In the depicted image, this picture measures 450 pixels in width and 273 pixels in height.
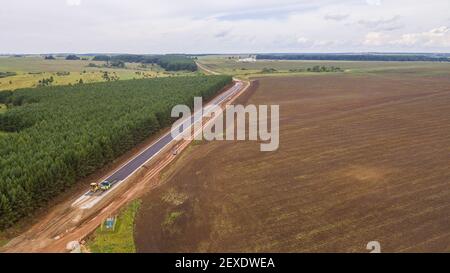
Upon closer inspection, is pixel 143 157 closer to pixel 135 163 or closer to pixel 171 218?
pixel 135 163

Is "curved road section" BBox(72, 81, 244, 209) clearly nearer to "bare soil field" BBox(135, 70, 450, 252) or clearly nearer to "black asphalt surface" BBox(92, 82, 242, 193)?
"black asphalt surface" BBox(92, 82, 242, 193)

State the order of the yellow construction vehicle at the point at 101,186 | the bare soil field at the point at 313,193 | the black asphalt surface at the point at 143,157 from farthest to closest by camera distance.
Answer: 1. the black asphalt surface at the point at 143,157
2. the yellow construction vehicle at the point at 101,186
3. the bare soil field at the point at 313,193

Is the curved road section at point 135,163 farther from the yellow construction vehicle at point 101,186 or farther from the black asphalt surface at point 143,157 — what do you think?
the yellow construction vehicle at point 101,186

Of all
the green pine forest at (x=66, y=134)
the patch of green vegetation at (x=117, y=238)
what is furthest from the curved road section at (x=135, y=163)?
the patch of green vegetation at (x=117, y=238)

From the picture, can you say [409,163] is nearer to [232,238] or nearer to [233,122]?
[232,238]

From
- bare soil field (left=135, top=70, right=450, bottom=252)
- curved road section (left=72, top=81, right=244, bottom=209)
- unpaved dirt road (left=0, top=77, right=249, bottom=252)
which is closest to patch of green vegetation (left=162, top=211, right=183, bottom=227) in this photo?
bare soil field (left=135, top=70, right=450, bottom=252)

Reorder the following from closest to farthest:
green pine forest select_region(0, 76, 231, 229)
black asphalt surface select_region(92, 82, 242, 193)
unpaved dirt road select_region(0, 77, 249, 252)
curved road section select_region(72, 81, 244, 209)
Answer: unpaved dirt road select_region(0, 77, 249, 252) → green pine forest select_region(0, 76, 231, 229) → curved road section select_region(72, 81, 244, 209) → black asphalt surface select_region(92, 82, 242, 193)
